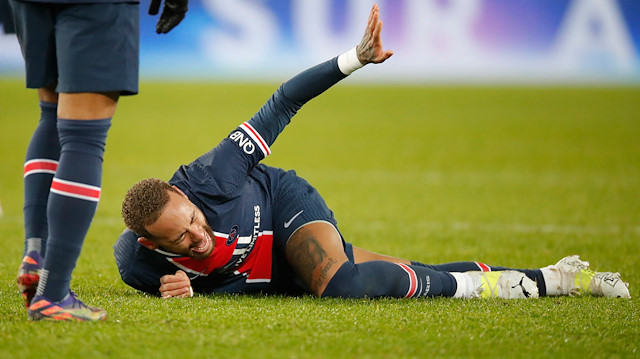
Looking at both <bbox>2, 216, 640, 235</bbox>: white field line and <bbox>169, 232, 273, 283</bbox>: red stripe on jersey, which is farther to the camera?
<bbox>2, 216, 640, 235</bbox>: white field line

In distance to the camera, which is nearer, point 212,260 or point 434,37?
point 212,260

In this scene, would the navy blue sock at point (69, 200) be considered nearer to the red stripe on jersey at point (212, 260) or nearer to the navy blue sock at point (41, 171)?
the navy blue sock at point (41, 171)

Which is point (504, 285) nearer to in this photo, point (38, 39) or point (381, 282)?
point (381, 282)

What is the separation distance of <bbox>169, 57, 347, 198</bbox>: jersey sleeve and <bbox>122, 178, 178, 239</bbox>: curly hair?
321 mm

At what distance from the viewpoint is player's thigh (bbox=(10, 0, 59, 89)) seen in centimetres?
279

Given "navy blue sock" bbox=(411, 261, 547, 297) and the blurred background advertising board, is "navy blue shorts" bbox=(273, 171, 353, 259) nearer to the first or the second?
"navy blue sock" bbox=(411, 261, 547, 297)

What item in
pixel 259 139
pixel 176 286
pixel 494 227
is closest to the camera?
pixel 176 286

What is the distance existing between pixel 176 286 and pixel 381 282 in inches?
37.2

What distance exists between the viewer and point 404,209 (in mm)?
8906

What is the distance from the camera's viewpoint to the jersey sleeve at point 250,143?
3.68 m

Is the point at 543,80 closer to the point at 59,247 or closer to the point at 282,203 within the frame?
the point at 282,203

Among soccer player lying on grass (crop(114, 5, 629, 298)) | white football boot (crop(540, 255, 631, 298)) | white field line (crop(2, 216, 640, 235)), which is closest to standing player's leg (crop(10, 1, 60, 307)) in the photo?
soccer player lying on grass (crop(114, 5, 629, 298))

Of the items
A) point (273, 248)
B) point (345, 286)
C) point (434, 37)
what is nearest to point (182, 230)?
point (273, 248)

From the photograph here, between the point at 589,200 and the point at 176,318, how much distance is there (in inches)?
298
